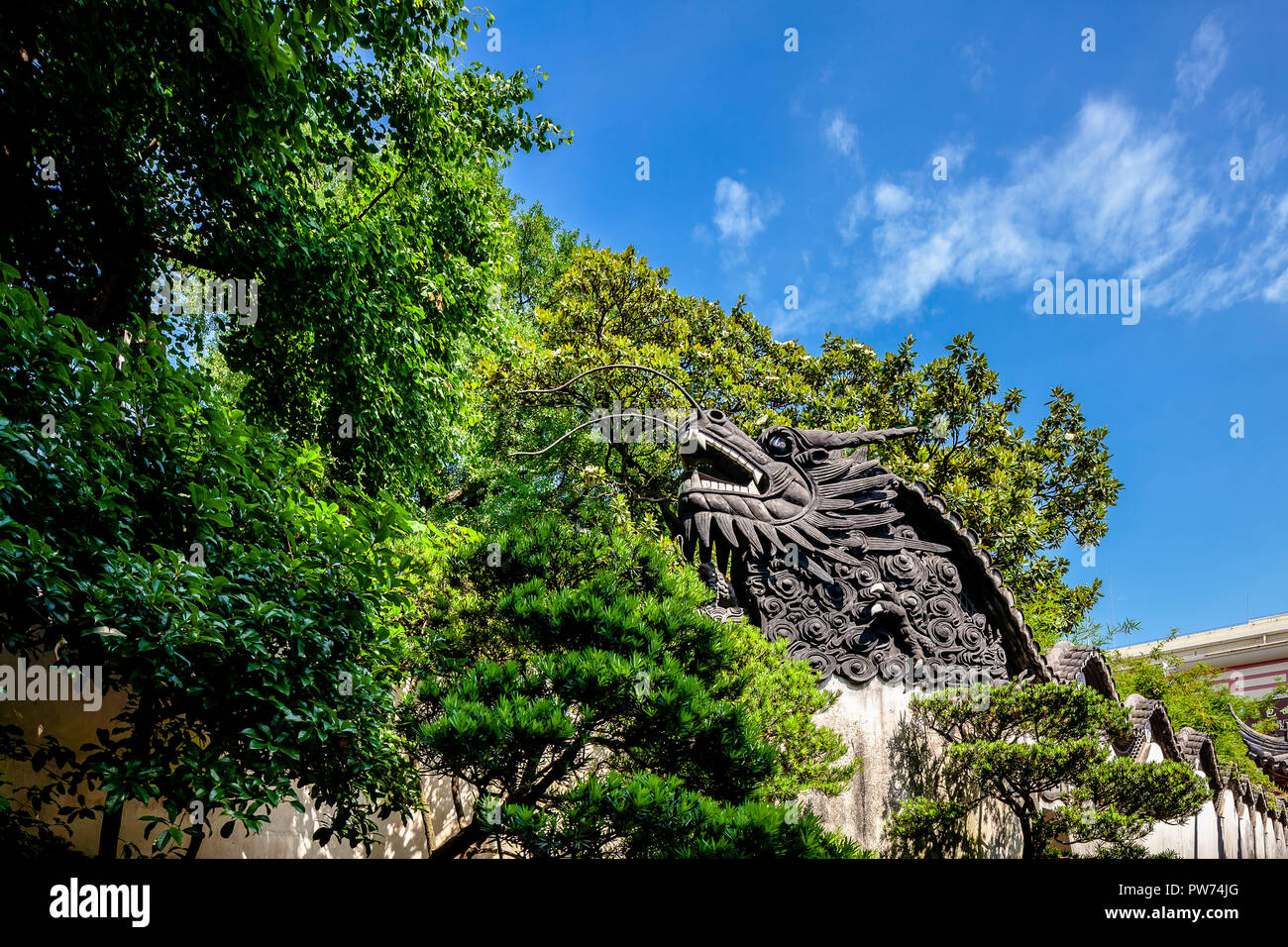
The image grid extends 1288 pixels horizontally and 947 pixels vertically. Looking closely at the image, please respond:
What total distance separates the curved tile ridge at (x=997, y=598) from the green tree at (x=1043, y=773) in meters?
0.65

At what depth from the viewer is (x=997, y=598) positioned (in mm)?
8758

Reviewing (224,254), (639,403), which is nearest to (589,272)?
(639,403)

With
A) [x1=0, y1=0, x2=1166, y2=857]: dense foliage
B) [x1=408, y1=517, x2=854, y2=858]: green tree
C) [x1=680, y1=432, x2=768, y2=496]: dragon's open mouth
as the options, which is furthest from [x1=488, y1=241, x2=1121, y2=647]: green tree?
[x1=408, y1=517, x2=854, y2=858]: green tree

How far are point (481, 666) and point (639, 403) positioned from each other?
855 centimetres

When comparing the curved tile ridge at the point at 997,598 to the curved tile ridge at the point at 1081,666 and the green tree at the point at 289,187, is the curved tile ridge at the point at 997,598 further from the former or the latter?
the green tree at the point at 289,187

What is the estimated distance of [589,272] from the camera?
14.9m

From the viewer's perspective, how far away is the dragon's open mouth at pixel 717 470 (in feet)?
27.2

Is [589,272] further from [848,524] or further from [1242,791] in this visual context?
[1242,791]

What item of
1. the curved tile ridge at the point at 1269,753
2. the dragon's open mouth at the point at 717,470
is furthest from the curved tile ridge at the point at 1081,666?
the curved tile ridge at the point at 1269,753

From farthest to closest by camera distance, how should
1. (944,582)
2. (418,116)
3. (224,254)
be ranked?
(418,116)
(944,582)
(224,254)

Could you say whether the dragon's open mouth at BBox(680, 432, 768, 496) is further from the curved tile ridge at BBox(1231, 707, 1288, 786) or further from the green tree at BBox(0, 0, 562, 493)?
the curved tile ridge at BBox(1231, 707, 1288, 786)

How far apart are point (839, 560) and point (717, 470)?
1.66m

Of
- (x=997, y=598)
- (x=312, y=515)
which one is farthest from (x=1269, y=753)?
(x=312, y=515)

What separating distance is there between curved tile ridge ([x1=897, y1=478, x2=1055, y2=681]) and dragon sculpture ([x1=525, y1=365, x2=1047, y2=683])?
0.05 feet
